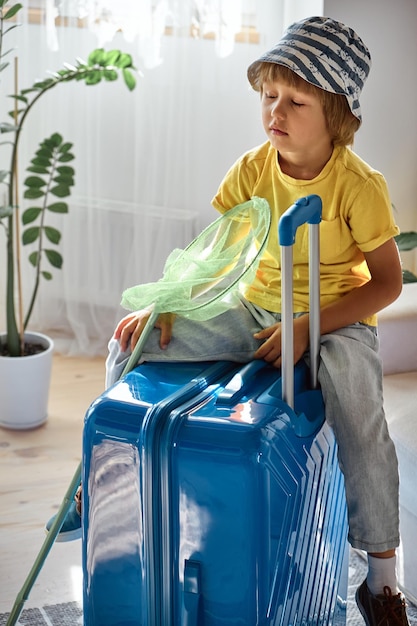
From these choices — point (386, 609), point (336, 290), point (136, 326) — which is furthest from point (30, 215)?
point (386, 609)

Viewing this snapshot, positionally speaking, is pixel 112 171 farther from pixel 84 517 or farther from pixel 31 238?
pixel 84 517

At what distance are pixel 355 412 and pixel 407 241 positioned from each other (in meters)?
1.30

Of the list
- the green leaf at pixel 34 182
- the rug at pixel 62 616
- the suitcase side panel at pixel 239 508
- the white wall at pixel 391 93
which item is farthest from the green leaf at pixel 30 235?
the suitcase side panel at pixel 239 508

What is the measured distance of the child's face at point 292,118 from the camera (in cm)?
172

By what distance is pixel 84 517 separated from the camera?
5.12ft

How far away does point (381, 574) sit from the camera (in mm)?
1750

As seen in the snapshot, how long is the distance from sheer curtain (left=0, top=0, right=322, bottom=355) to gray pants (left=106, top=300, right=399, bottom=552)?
5.18ft

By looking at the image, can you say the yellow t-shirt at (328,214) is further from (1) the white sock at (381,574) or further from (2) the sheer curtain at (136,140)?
(2) the sheer curtain at (136,140)

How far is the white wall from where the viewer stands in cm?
281

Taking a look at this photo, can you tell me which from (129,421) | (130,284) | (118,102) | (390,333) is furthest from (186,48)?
(129,421)

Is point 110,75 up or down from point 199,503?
up

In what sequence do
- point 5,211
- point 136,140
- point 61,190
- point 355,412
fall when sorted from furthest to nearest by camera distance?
point 136,140 < point 61,190 < point 5,211 < point 355,412

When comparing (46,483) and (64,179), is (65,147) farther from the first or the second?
(46,483)

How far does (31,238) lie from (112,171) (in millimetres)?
535
